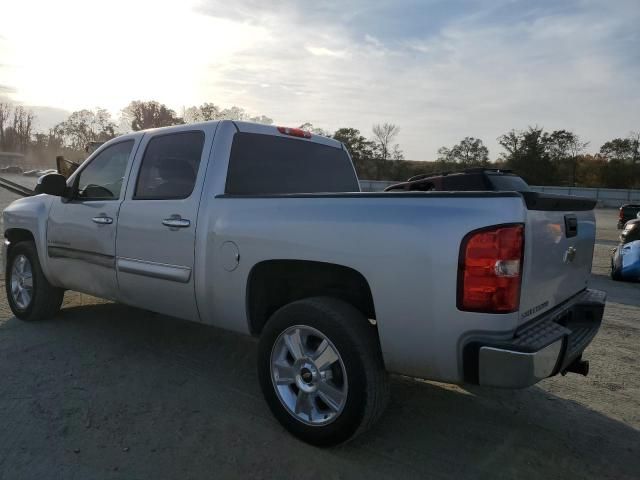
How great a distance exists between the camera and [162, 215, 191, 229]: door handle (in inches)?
146

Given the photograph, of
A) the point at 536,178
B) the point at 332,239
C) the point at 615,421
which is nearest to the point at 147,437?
the point at 332,239

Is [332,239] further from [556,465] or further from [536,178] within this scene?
[536,178]

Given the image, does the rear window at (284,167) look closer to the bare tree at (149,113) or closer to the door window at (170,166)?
the door window at (170,166)

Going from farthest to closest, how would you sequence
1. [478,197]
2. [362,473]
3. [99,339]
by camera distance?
[99,339], [362,473], [478,197]

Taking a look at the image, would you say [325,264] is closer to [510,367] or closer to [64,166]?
[510,367]

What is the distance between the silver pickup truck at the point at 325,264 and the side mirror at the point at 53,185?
0.01 meters

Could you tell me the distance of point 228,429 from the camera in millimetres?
3221

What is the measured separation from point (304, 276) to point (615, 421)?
2281mm

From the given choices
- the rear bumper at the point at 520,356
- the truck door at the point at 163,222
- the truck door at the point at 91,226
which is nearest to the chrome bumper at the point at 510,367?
the rear bumper at the point at 520,356

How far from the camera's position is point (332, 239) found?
2910 mm

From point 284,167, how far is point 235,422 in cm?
200

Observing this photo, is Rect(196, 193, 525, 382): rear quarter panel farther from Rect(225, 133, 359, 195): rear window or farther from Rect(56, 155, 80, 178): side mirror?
Rect(56, 155, 80, 178): side mirror

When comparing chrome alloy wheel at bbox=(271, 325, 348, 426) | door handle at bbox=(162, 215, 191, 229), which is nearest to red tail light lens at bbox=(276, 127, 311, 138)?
door handle at bbox=(162, 215, 191, 229)

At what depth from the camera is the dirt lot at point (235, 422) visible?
9.31 feet
